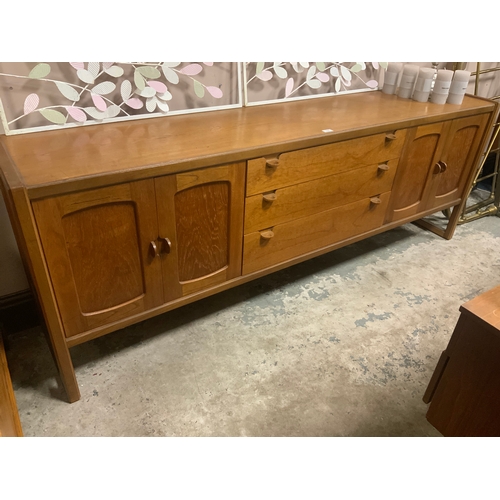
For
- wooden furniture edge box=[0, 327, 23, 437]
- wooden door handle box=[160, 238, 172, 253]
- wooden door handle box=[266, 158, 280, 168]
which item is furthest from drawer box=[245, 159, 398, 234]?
wooden furniture edge box=[0, 327, 23, 437]

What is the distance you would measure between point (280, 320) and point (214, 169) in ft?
2.45

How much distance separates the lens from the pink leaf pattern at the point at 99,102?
140 centimetres

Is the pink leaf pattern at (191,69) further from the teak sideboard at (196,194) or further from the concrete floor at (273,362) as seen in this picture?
the concrete floor at (273,362)

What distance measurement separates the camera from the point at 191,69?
5.08 feet

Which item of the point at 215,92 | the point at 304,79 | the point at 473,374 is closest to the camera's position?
the point at 473,374

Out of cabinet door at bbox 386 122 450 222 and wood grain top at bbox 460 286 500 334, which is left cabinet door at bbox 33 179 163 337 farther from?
cabinet door at bbox 386 122 450 222

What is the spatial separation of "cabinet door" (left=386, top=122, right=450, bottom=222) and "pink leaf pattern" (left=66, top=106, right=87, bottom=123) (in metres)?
1.28

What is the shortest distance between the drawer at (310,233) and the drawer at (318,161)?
183 mm

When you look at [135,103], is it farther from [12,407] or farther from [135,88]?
[12,407]

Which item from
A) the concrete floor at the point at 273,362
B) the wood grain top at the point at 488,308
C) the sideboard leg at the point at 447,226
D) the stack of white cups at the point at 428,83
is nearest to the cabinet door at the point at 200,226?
the concrete floor at the point at 273,362

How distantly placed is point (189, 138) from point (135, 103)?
285 millimetres

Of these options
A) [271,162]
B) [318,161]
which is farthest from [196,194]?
[318,161]
